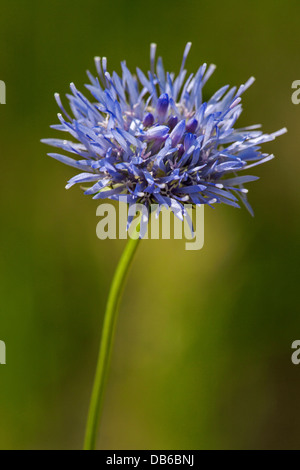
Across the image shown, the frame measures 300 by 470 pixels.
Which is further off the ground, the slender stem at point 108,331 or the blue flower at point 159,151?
the blue flower at point 159,151

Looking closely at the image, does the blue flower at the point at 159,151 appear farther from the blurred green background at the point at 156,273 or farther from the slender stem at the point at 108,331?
the blurred green background at the point at 156,273

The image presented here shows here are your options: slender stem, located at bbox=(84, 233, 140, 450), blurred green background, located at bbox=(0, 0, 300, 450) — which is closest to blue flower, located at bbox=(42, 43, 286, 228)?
slender stem, located at bbox=(84, 233, 140, 450)

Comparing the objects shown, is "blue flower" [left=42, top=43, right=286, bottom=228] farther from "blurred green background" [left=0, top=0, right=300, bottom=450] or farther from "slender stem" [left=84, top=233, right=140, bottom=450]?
"blurred green background" [left=0, top=0, right=300, bottom=450]

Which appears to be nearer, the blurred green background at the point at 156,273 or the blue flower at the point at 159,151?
the blue flower at the point at 159,151

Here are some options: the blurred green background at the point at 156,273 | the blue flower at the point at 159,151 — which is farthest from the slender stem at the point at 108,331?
the blurred green background at the point at 156,273
